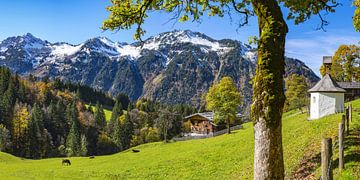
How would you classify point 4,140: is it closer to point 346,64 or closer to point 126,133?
point 126,133

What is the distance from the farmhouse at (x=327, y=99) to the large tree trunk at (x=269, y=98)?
4474 cm

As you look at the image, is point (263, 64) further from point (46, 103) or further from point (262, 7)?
point (46, 103)

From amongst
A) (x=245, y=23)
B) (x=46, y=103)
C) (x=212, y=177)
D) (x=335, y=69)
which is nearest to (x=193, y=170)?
(x=212, y=177)

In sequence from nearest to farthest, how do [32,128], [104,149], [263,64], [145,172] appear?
[263,64], [145,172], [32,128], [104,149]

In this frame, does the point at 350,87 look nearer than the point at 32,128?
Yes

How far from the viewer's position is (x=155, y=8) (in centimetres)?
1161

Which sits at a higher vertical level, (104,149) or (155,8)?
(155,8)

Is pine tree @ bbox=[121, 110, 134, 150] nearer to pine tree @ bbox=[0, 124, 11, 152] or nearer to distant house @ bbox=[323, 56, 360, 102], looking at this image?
pine tree @ bbox=[0, 124, 11, 152]

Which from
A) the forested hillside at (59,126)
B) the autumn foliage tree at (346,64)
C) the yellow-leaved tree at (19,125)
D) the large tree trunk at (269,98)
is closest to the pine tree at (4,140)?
the forested hillside at (59,126)

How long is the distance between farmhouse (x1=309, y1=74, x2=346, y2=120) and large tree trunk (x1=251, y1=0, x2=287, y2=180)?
44740 millimetres

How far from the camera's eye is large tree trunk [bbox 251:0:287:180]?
8883 mm

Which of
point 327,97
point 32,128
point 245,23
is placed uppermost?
point 245,23

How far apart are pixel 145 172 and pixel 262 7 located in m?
31.9

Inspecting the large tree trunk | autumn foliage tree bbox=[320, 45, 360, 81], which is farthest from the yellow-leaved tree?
the large tree trunk
